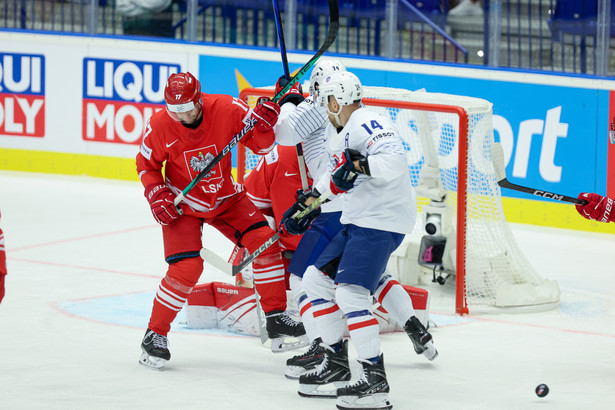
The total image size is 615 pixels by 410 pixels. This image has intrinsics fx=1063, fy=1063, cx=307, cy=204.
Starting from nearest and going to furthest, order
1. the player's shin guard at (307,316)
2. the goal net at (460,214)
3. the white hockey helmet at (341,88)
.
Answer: the white hockey helmet at (341,88)
the player's shin guard at (307,316)
the goal net at (460,214)

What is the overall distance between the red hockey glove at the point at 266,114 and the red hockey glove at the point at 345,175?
606 millimetres

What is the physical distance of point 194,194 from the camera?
425cm

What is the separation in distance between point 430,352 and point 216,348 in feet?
2.97

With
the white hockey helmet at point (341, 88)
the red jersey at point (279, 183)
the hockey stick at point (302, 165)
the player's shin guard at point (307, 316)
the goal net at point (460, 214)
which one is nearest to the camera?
the white hockey helmet at point (341, 88)

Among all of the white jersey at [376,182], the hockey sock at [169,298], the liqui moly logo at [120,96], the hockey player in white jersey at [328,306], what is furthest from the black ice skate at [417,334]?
the liqui moly logo at [120,96]

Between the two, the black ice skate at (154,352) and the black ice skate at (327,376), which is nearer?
the black ice skate at (327,376)

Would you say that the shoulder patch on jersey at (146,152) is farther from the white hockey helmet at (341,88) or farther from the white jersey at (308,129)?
the white hockey helmet at (341,88)

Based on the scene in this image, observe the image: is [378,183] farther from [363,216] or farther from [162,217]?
[162,217]

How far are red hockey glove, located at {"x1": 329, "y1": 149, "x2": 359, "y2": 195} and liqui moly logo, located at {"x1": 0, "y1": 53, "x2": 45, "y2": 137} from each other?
5.87 metres

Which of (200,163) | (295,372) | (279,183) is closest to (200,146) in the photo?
(200,163)

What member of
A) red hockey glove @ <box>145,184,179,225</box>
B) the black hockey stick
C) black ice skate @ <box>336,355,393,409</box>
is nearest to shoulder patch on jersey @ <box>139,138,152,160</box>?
red hockey glove @ <box>145,184,179,225</box>

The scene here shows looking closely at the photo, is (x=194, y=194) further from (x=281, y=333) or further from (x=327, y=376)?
(x=327, y=376)

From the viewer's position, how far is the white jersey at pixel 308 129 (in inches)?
169

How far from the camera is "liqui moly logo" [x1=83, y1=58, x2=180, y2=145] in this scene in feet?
28.2
